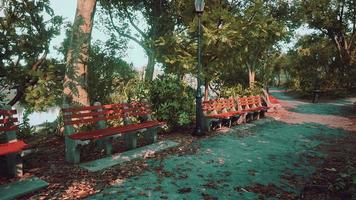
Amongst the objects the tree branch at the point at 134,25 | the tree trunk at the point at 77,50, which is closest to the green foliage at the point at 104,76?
the tree trunk at the point at 77,50

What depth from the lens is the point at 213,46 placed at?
1180 cm

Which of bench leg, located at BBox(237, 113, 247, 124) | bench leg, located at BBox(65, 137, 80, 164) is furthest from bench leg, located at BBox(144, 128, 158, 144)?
bench leg, located at BBox(237, 113, 247, 124)

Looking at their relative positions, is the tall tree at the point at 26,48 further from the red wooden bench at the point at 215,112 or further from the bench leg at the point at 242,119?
the bench leg at the point at 242,119

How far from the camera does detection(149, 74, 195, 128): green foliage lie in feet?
33.0

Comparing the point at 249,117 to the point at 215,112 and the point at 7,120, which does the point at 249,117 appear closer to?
the point at 215,112

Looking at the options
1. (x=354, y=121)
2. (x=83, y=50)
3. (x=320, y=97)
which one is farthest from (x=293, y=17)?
(x=83, y=50)

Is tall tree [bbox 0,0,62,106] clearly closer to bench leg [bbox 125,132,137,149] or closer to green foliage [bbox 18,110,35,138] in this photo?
green foliage [bbox 18,110,35,138]

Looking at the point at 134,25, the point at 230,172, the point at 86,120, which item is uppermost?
the point at 134,25

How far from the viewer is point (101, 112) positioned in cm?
727

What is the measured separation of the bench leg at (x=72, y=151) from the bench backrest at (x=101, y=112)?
42 centimetres

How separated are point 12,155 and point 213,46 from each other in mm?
8228

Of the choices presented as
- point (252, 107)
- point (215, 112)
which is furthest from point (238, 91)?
point (215, 112)

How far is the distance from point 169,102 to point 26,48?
200 inches

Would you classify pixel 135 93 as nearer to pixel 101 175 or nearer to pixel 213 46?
pixel 213 46
